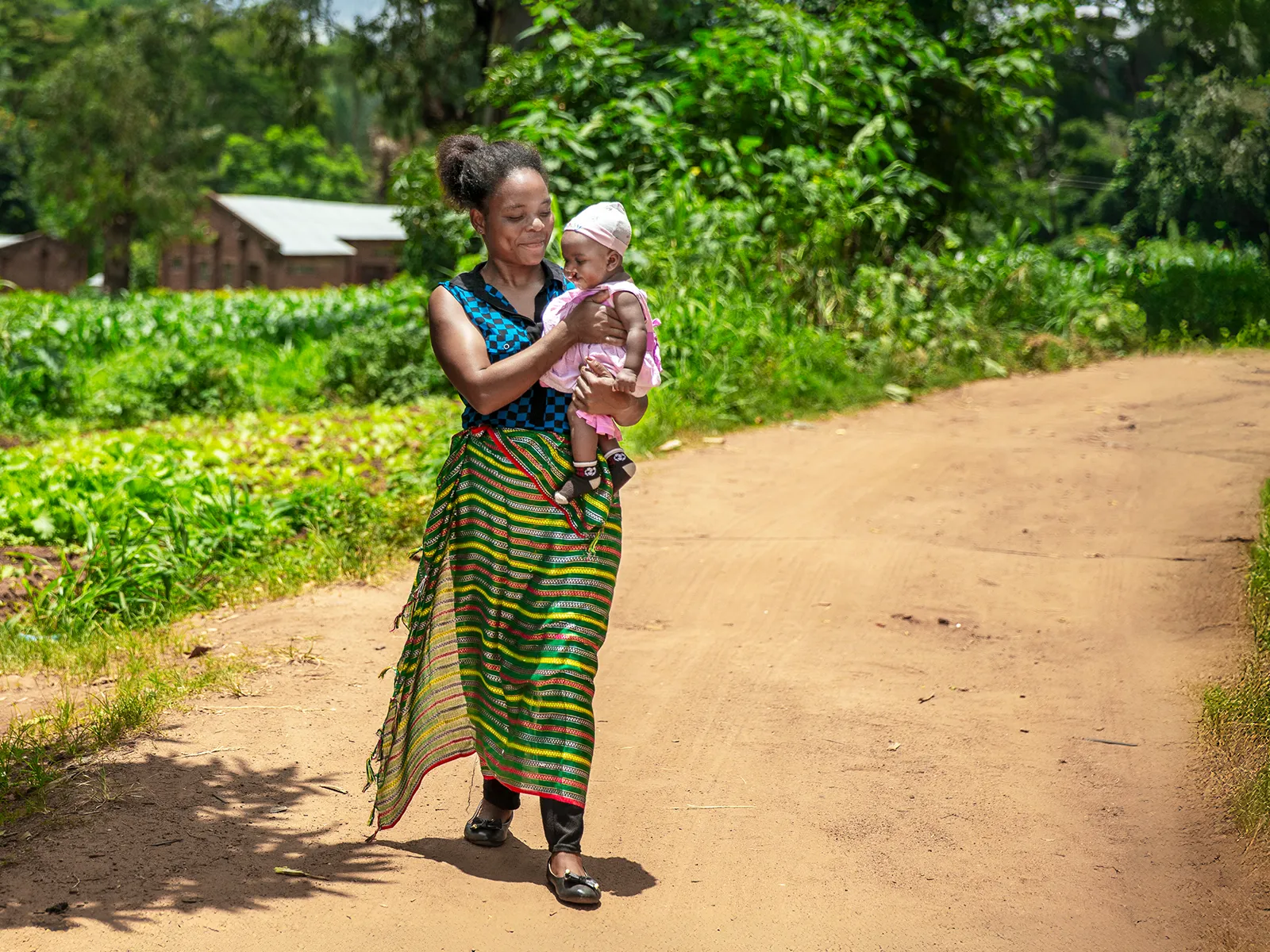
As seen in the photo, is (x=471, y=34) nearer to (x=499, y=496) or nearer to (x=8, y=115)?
(x=499, y=496)

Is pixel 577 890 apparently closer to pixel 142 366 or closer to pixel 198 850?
pixel 198 850

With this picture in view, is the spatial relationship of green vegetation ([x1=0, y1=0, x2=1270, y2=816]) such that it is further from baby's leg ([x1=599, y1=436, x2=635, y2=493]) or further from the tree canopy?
baby's leg ([x1=599, y1=436, x2=635, y2=493])

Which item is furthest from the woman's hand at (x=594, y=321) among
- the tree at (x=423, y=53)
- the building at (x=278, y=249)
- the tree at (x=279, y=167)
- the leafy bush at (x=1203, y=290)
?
the tree at (x=279, y=167)

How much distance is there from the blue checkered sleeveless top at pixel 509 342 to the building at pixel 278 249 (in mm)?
33820

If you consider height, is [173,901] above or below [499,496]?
below

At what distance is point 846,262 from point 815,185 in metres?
0.83

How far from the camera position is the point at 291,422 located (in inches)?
379

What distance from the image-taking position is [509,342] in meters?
3.11

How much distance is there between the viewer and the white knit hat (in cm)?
289

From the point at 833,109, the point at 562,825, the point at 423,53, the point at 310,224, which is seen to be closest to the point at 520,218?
the point at 562,825

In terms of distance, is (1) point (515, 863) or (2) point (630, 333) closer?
(2) point (630, 333)

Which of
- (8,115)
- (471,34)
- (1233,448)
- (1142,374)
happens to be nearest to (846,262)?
(1142,374)

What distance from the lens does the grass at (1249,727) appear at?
3646 millimetres

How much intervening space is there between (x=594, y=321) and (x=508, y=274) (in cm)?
38
